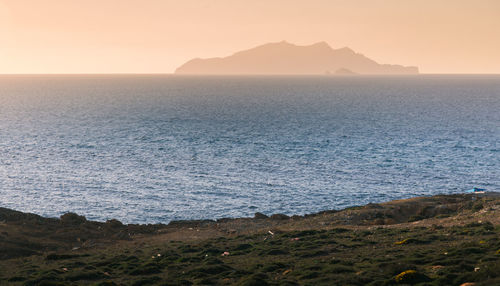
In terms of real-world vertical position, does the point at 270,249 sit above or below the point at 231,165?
above

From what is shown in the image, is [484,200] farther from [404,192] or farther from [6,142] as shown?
[6,142]

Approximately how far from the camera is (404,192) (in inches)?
2334

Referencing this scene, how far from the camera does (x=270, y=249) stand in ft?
101

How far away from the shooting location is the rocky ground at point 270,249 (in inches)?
909

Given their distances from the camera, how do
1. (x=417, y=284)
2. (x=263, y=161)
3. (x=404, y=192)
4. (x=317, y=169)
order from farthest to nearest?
(x=263, y=161), (x=317, y=169), (x=404, y=192), (x=417, y=284)

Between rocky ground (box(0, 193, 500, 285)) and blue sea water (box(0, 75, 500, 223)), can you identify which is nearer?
rocky ground (box(0, 193, 500, 285))

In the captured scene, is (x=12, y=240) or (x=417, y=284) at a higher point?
(x=417, y=284)

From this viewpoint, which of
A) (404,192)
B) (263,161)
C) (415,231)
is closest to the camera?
(415,231)

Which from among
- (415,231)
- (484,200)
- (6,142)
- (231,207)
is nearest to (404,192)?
(484,200)

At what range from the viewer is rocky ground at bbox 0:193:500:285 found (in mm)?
23094

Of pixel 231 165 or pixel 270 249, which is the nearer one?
pixel 270 249

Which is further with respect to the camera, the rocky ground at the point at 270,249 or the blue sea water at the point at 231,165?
the blue sea water at the point at 231,165

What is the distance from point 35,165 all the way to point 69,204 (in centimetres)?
2245

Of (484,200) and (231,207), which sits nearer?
(484,200)
